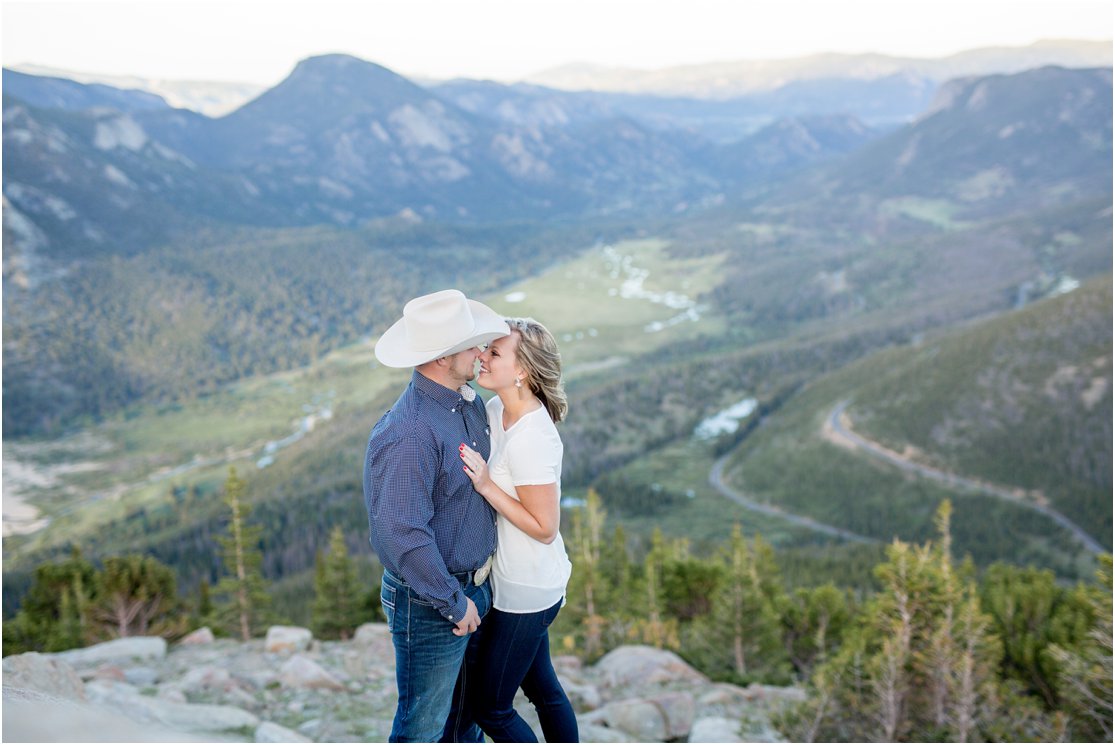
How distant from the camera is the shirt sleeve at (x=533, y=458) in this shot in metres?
5.90

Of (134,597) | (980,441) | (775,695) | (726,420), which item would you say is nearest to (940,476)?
(980,441)

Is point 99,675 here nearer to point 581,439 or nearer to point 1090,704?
point 1090,704

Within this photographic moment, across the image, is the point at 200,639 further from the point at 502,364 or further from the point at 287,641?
the point at 502,364

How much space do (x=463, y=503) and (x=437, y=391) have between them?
0.82 m

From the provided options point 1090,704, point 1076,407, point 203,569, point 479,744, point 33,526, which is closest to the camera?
point 479,744

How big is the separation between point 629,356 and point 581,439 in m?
44.5

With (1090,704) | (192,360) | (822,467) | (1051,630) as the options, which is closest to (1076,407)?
(822,467)

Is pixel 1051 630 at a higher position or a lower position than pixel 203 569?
higher

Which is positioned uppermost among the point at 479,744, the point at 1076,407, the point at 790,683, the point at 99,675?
the point at 479,744

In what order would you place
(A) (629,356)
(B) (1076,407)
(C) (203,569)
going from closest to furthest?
(C) (203,569) < (B) (1076,407) < (A) (629,356)

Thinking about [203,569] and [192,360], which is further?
[192,360]

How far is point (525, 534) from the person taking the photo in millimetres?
6078

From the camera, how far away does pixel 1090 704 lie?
47.3ft

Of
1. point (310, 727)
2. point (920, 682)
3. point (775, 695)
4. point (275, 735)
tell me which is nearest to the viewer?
point (275, 735)
